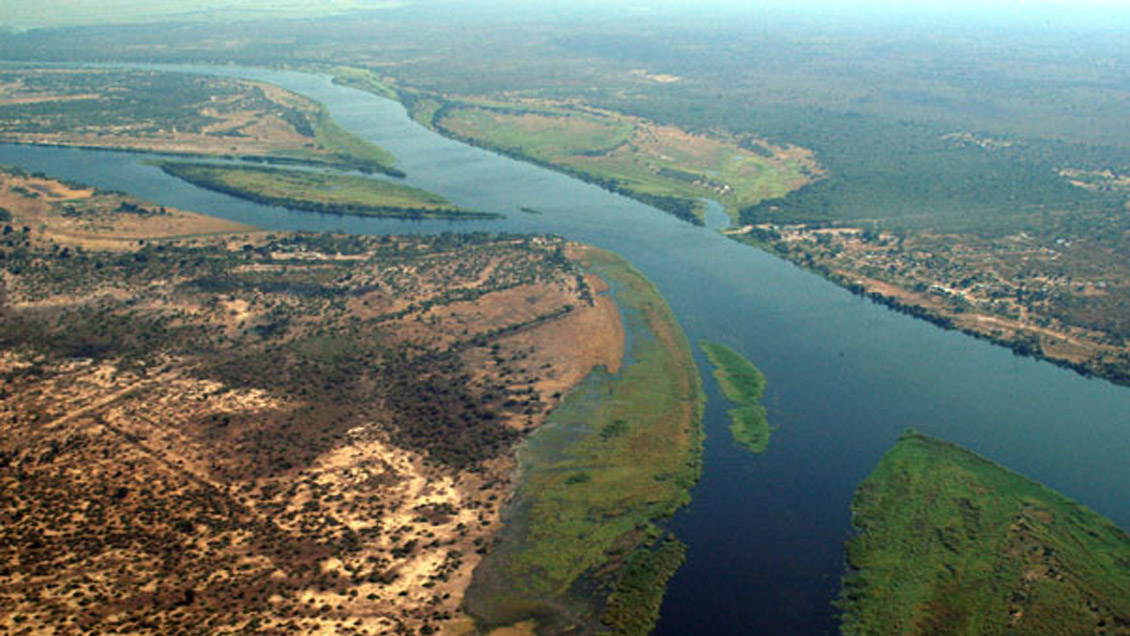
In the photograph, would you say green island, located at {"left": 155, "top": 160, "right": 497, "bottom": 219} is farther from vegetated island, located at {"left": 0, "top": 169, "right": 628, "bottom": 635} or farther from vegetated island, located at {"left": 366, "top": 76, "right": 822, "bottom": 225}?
vegetated island, located at {"left": 366, "top": 76, "right": 822, "bottom": 225}

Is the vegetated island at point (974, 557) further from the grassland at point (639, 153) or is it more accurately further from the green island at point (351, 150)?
the green island at point (351, 150)

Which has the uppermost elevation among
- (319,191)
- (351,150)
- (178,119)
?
(178,119)

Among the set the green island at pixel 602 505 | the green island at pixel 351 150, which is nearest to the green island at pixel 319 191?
the green island at pixel 351 150

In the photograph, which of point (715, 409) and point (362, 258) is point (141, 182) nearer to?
point (362, 258)

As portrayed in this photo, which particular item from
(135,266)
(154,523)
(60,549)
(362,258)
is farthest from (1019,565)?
(135,266)

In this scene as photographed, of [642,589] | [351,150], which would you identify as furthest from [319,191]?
[642,589]

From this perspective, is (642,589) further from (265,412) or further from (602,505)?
(265,412)

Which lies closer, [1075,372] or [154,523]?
[154,523]
